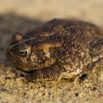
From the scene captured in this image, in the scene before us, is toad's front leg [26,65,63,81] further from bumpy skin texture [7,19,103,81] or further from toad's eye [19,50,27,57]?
toad's eye [19,50,27,57]

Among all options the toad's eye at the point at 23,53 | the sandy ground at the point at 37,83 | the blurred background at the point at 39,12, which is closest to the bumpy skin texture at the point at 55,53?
the toad's eye at the point at 23,53

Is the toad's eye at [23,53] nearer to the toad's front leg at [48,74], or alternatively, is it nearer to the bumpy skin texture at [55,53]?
the bumpy skin texture at [55,53]

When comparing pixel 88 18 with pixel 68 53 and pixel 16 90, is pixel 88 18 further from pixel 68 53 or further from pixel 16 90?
pixel 16 90

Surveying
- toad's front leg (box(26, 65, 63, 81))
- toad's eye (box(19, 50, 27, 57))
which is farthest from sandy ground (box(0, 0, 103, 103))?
toad's eye (box(19, 50, 27, 57))

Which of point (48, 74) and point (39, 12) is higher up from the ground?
point (39, 12)

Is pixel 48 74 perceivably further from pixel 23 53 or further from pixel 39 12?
pixel 39 12

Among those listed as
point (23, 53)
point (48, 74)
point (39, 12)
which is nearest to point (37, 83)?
point (48, 74)

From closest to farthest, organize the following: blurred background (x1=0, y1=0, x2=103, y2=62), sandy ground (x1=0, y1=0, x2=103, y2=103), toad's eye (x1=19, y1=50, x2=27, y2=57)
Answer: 1. sandy ground (x1=0, y1=0, x2=103, y2=103)
2. toad's eye (x1=19, y1=50, x2=27, y2=57)
3. blurred background (x1=0, y1=0, x2=103, y2=62)
